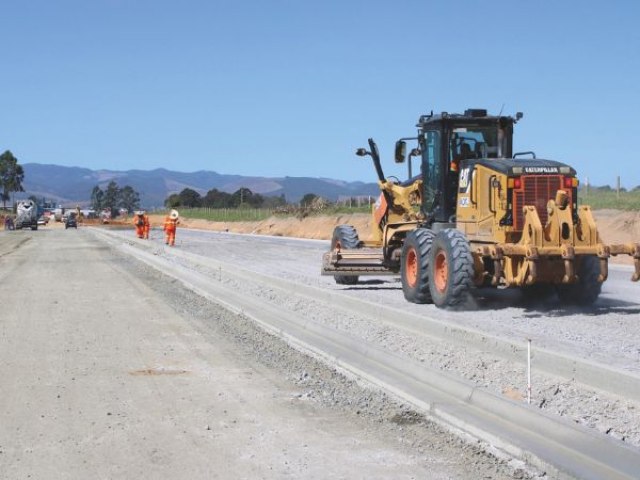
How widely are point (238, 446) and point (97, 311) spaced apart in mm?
8668

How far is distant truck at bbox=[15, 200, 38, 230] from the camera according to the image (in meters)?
88.6

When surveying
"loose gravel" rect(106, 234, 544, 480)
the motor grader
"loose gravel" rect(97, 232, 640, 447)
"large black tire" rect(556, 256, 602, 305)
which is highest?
the motor grader

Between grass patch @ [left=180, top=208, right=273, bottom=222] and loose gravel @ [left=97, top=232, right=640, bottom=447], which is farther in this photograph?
grass patch @ [left=180, top=208, right=273, bottom=222]

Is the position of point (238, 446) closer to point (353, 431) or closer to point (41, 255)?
point (353, 431)

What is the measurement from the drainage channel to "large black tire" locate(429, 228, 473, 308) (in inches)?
97.9

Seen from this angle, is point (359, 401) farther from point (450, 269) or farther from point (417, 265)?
point (417, 265)

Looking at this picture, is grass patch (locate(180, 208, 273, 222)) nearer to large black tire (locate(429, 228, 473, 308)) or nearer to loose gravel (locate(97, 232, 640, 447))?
loose gravel (locate(97, 232, 640, 447))

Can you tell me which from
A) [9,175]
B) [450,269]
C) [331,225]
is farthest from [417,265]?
[9,175]

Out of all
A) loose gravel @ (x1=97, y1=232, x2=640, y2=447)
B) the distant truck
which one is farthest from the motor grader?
the distant truck

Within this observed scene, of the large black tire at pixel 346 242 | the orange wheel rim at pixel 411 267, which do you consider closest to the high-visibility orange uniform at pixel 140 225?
the large black tire at pixel 346 242

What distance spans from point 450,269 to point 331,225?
5096cm

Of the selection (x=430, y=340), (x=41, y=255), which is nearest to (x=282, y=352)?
(x=430, y=340)

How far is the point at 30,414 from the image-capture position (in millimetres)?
6887

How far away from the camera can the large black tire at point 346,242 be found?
56.9 feet
